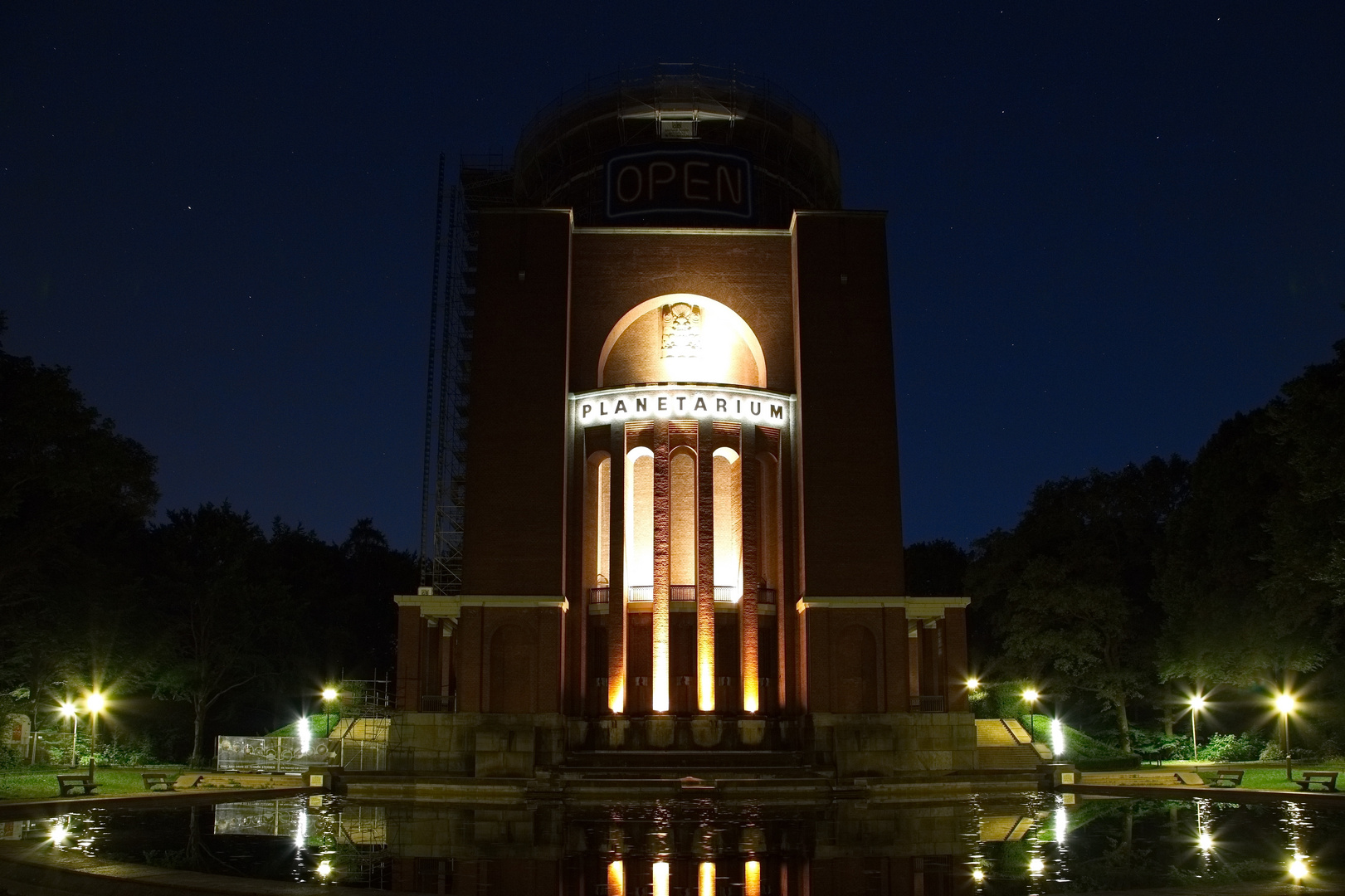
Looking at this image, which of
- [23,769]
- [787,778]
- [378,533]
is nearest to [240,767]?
[23,769]

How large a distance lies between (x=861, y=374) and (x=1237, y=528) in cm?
1636

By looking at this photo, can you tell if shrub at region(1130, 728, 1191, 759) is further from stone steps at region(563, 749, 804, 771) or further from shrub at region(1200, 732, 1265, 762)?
stone steps at region(563, 749, 804, 771)

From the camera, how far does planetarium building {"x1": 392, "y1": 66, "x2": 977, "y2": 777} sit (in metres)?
37.1

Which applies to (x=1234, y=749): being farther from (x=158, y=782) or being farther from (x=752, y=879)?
(x=752, y=879)

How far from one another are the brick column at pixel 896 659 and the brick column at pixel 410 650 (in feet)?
50.1

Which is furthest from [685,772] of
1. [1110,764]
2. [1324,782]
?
[1110,764]

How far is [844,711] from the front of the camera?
122 ft

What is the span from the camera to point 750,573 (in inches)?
1569

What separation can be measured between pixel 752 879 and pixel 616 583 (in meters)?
24.0

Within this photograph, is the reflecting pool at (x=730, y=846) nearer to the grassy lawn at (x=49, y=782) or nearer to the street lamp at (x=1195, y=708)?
the grassy lawn at (x=49, y=782)

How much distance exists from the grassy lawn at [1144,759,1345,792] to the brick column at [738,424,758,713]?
41.0ft

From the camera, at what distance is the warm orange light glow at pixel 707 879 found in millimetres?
14363

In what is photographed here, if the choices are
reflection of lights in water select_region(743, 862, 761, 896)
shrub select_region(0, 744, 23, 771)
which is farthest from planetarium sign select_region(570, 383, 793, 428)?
reflection of lights in water select_region(743, 862, 761, 896)

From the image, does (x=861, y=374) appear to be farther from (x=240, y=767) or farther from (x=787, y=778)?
(x=240, y=767)
